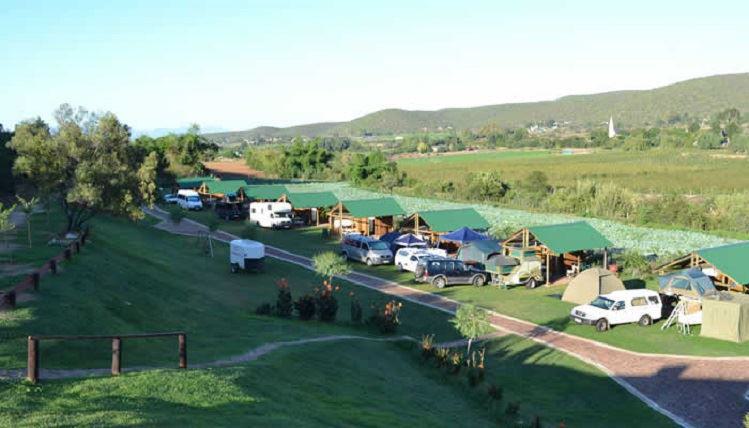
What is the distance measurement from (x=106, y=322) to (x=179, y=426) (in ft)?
27.6

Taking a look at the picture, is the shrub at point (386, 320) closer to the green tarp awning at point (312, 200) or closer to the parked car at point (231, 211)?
the green tarp awning at point (312, 200)

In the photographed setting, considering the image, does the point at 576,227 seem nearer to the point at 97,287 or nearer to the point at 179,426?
the point at 97,287

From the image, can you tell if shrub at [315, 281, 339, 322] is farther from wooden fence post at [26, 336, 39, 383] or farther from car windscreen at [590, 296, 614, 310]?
wooden fence post at [26, 336, 39, 383]

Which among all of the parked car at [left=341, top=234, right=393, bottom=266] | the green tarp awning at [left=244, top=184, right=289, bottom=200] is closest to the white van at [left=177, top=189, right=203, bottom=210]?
the green tarp awning at [left=244, top=184, right=289, bottom=200]

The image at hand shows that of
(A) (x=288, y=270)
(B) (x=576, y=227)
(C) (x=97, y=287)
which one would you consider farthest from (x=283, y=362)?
(B) (x=576, y=227)

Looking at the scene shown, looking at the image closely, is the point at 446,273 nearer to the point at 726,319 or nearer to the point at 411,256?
the point at 411,256

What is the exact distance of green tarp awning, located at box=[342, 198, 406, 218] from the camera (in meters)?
40.2

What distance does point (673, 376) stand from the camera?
1834 cm

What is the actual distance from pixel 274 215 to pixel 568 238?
70.0 feet

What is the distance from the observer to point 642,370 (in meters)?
18.8

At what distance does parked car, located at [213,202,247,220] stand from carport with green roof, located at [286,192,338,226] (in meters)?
4.00

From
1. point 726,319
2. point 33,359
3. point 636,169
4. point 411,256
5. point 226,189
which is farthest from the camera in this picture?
point 636,169

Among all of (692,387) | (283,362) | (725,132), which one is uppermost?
(725,132)

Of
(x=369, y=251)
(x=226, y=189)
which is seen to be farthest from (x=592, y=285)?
(x=226, y=189)
